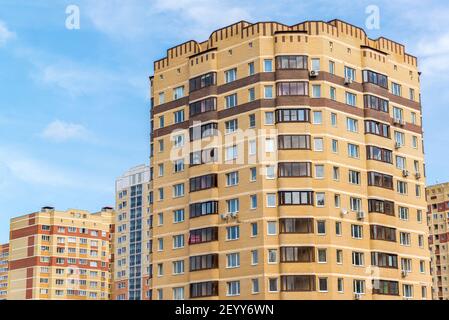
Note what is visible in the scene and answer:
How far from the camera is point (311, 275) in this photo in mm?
61125

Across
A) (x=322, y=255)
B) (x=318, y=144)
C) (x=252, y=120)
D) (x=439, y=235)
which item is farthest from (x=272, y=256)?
(x=439, y=235)

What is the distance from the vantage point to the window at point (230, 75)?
68.5m

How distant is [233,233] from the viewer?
6506cm

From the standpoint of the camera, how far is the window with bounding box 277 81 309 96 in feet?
214

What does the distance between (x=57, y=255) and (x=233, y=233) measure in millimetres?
93360

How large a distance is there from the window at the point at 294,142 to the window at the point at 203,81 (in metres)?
9.78

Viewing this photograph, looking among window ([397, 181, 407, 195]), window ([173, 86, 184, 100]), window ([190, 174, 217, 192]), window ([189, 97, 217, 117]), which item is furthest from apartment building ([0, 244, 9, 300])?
window ([397, 181, 407, 195])

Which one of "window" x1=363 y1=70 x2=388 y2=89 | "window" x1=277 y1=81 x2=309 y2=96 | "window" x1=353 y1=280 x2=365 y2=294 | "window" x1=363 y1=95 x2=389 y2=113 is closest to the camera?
"window" x1=353 y1=280 x2=365 y2=294

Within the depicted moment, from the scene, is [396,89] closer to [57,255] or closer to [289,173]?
[289,173]

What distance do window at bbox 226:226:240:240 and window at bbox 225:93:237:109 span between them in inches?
450

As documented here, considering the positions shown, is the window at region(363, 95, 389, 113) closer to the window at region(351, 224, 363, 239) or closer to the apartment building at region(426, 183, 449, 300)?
the window at region(351, 224, 363, 239)

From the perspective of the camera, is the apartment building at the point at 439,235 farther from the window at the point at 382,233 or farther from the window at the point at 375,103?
the window at the point at 382,233

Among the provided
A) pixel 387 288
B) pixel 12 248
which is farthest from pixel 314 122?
pixel 12 248

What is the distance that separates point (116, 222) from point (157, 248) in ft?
296
